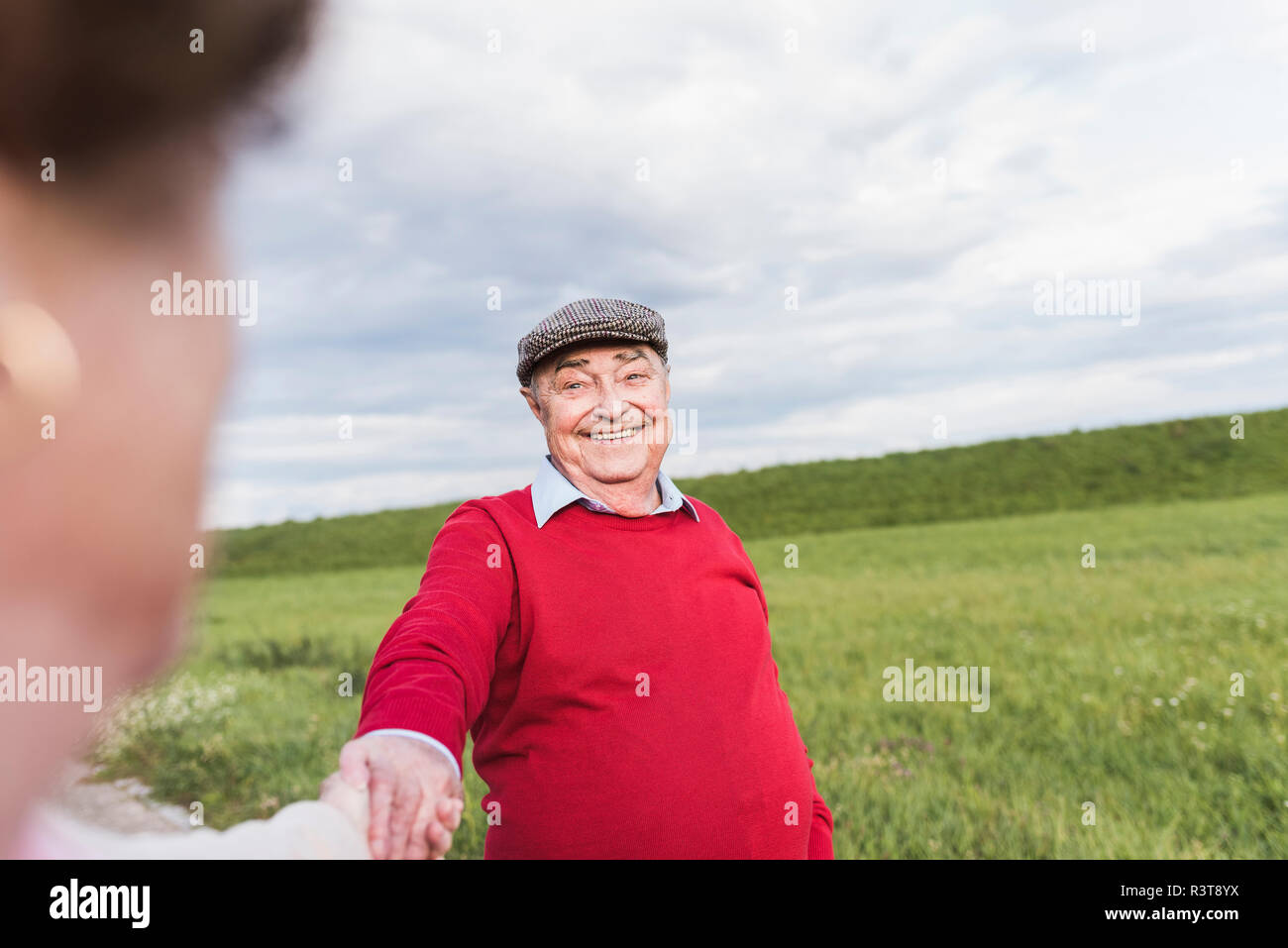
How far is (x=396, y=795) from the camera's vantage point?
46.0 inches

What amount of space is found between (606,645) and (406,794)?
3.18ft

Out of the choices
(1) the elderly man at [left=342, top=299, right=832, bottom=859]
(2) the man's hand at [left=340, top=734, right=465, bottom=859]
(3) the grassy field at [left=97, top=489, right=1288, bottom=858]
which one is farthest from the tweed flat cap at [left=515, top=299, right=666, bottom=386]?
(2) the man's hand at [left=340, top=734, right=465, bottom=859]

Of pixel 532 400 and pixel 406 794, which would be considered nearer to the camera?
pixel 406 794

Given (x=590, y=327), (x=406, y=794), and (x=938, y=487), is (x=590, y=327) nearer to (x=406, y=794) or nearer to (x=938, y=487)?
(x=406, y=794)

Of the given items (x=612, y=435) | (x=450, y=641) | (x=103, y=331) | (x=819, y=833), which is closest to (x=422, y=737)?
(x=450, y=641)

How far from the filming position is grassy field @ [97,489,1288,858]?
3998 mm

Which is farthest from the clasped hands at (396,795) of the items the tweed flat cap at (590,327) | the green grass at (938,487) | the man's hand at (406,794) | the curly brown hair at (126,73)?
the green grass at (938,487)

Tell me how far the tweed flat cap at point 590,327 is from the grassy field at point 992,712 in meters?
1.25

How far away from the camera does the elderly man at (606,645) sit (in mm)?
2016

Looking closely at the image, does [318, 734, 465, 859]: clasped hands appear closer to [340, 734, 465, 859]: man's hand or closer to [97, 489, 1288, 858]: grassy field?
[340, 734, 465, 859]: man's hand

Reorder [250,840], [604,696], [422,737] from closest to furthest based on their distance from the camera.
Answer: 1. [250,840]
2. [422,737]
3. [604,696]

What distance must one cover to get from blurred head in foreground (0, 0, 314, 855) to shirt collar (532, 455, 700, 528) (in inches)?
67.3
